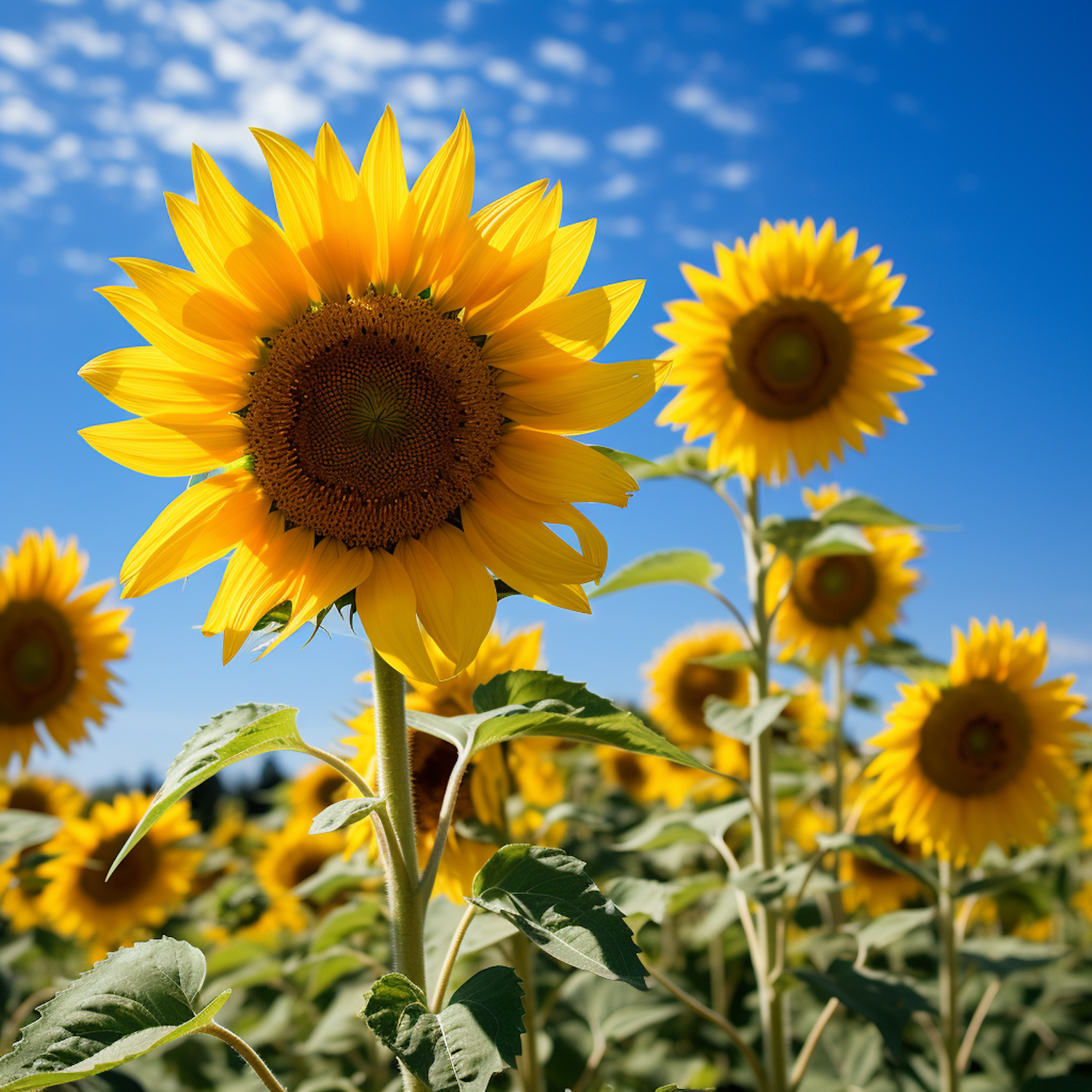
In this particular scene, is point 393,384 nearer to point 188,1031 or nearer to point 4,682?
point 188,1031

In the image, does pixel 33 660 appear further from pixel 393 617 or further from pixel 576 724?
pixel 576 724

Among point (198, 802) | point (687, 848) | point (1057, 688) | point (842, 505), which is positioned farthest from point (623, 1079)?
point (198, 802)

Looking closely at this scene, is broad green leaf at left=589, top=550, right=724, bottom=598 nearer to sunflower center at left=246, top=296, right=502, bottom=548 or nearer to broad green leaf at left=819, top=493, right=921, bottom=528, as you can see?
broad green leaf at left=819, top=493, right=921, bottom=528

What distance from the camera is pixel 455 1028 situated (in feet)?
4.48

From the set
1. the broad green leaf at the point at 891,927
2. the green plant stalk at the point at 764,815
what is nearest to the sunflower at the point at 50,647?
the green plant stalk at the point at 764,815

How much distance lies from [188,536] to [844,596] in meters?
4.05

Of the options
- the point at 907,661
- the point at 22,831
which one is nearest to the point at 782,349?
the point at 907,661

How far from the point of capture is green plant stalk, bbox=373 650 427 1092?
1579 mm

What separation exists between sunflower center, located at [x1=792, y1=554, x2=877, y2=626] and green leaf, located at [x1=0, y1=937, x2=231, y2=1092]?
401cm

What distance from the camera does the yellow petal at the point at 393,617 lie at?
1536 mm

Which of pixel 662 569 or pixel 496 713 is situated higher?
pixel 662 569

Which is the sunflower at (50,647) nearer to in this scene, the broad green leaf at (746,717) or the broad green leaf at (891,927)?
the broad green leaf at (746,717)

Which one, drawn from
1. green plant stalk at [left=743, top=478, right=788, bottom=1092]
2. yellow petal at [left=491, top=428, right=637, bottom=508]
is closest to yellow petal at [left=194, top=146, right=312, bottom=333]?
yellow petal at [left=491, top=428, right=637, bottom=508]

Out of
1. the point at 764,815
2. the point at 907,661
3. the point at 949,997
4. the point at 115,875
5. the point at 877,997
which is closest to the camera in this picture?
the point at 877,997
